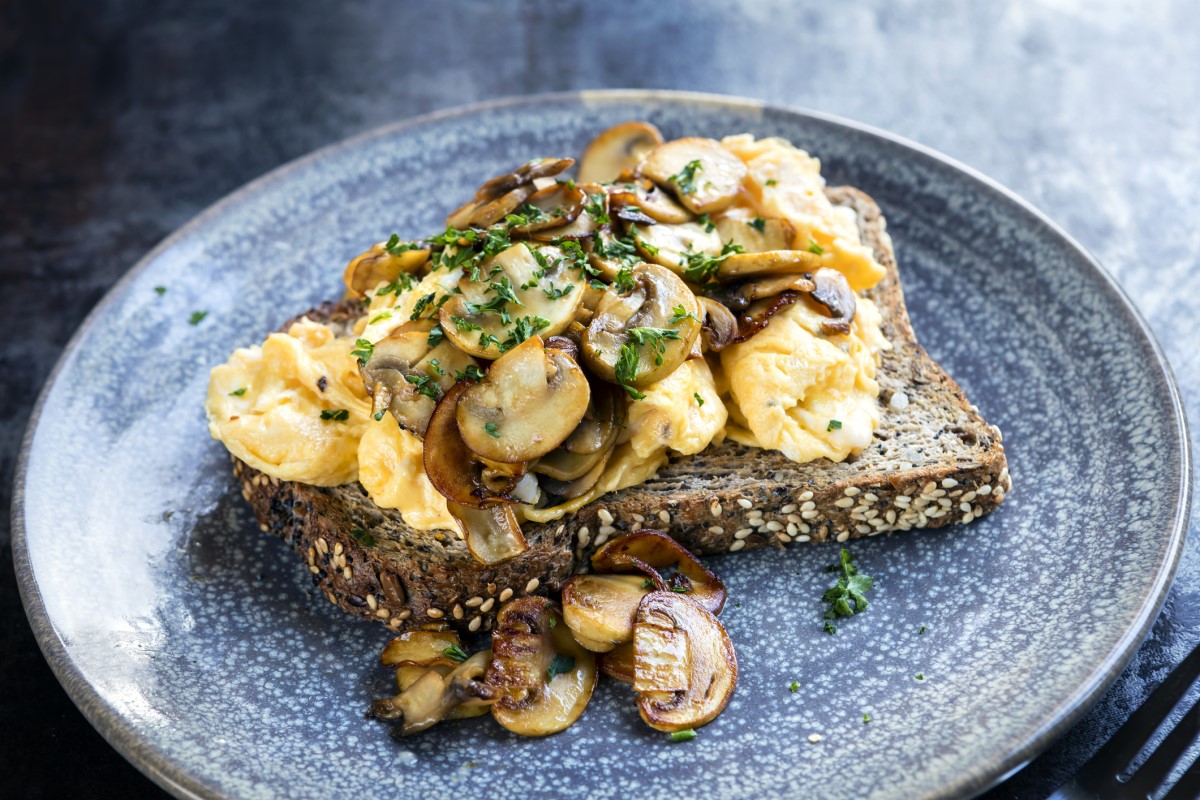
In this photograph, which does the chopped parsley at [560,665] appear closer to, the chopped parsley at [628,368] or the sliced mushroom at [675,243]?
the chopped parsley at [628,368]

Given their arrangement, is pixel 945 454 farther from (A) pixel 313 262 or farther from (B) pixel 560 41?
(B) pixel 560 41

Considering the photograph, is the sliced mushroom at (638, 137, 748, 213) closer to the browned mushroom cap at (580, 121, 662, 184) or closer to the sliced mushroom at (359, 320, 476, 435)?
the browned mushroom cap at (580, 121, 662, 184)

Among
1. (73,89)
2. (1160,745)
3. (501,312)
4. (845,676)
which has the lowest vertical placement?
(73,89)

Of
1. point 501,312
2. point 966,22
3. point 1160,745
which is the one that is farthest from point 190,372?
point 966,22

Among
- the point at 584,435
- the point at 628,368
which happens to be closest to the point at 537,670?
the point at 584,435

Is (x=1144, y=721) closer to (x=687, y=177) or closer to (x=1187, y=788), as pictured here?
(x=1187, y=788)

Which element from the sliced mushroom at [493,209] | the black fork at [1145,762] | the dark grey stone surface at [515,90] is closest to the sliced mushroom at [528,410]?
the sliced mushroom at [493,209]

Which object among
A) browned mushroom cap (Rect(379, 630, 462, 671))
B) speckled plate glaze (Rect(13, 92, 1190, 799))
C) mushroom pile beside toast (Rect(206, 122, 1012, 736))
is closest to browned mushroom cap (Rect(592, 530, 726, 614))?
mushroom pile beside toast (Rect(206, 122, 1012, 736))
